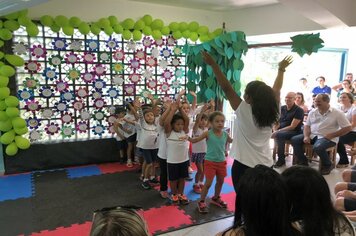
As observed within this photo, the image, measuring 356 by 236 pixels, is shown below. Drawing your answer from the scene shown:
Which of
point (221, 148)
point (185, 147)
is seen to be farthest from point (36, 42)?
point (221, 148)

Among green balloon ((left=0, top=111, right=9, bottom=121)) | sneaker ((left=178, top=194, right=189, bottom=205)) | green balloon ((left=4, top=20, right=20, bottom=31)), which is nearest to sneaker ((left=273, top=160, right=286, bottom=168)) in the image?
sneaker ((left=178, top=194, right=189, bottom=205))

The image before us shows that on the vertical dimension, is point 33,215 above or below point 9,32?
below

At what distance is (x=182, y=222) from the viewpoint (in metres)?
2.88

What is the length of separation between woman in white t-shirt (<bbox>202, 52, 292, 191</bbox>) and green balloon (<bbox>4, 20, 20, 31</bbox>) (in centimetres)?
310

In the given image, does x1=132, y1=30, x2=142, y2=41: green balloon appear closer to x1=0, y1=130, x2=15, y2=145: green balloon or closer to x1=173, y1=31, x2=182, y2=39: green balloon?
x1=173, y1=31, x2=182, y2=39: green balloon

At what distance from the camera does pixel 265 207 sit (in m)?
1.14

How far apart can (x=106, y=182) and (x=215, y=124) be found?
183 cm

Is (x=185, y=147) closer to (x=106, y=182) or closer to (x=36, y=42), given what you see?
(x=106, y=182)

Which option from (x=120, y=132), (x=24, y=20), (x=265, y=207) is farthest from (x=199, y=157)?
(x=24, y=20)

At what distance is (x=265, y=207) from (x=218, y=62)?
3326 millimetres

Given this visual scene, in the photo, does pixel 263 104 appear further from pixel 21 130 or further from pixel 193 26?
pixel 193 26

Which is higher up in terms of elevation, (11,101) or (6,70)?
(6,70)

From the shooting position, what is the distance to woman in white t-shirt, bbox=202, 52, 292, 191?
6.44 feet

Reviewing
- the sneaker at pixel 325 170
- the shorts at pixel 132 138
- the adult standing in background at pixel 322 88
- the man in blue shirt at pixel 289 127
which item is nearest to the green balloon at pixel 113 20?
the shorts at pixel 132 138
